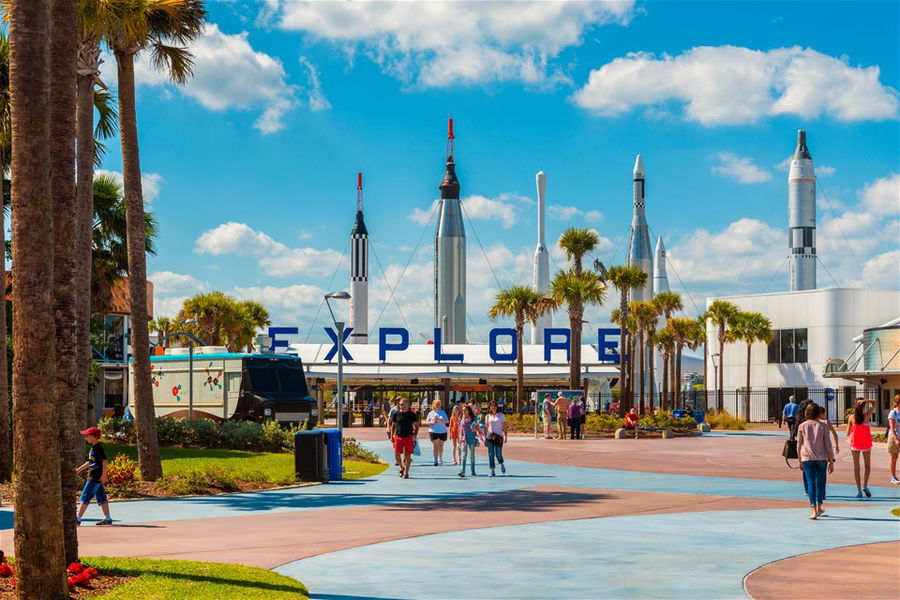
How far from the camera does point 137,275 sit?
2141 centimetres

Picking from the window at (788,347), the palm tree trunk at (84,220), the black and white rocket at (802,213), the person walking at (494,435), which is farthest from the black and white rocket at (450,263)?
the palm tree trunk at (84,220)

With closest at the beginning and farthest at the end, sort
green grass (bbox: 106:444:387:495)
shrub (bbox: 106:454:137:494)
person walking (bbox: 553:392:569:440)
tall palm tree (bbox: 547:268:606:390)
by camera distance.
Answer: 1. shrub (bbox: 106:454:137:494)
2. green grass (bbox: 106:444:387:495)
3. person walking (bbox: 553:392:569:440)
4. tall palm tree (bbox: 547:268:606:390)

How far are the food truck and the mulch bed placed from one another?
26.2m

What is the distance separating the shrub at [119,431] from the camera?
3416cm

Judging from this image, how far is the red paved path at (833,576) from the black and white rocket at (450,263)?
4580 inches

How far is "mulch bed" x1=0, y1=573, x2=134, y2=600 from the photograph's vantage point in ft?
31.0

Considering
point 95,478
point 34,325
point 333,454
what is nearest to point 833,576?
point 34,325

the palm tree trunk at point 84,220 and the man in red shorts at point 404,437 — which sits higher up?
the palm tree trunk at point 84,220

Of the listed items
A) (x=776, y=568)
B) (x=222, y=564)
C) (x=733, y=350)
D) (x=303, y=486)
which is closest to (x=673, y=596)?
(x=776, y=568)

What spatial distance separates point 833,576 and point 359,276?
132 m

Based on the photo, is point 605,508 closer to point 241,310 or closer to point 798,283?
point 241,310

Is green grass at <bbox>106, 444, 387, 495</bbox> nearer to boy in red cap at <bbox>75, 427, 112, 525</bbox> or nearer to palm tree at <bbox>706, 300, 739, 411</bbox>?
boy in red cap at <bbox>75, 427, 112, 525</bbox>

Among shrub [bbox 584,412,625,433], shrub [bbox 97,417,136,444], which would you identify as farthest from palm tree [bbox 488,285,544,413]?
shrub [bbox 97,417,136,444]

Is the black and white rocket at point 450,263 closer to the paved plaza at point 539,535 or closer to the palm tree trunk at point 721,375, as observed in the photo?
the palm tree trunk at point 721,375
